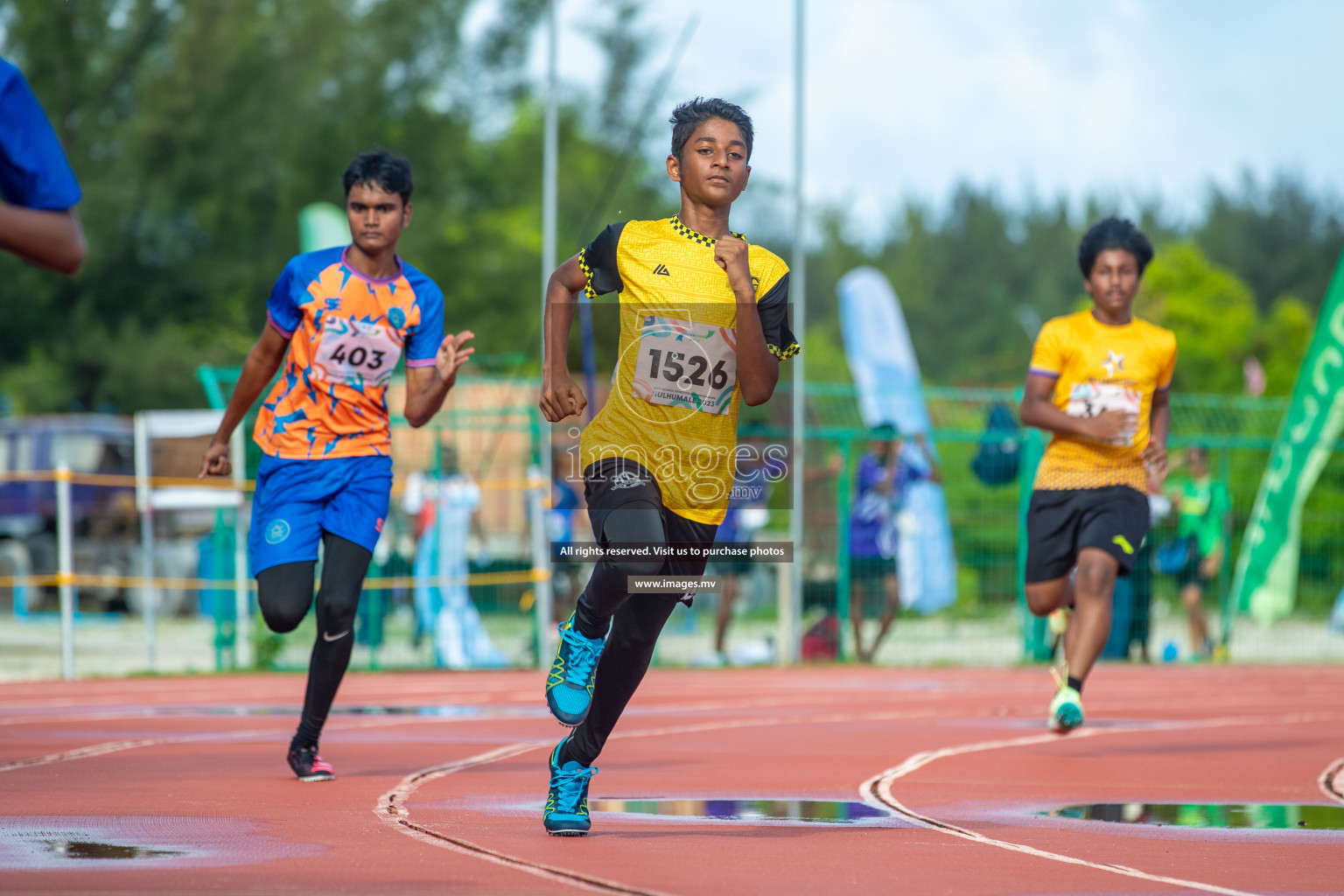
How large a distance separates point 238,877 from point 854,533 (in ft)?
37.1

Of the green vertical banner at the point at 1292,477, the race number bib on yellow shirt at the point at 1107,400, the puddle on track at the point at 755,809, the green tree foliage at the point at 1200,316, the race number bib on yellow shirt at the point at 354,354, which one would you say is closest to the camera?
the puddle on track at the point at 755,809

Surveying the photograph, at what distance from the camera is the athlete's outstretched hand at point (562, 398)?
14.9ft

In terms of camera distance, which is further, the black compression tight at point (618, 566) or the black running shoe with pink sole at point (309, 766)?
the black running shoe with pink sole at point (309, 766)

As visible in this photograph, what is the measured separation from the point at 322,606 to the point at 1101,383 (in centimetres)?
361

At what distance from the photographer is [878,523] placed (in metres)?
14.8

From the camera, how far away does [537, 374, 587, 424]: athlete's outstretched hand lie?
454cm

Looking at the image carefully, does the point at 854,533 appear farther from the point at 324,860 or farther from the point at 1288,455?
the point at 324,860

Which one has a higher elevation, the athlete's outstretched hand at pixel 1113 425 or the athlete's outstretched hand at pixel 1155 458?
the athlete's outstretched hand at pixel 1113 425

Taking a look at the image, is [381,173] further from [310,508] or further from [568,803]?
[568,803]

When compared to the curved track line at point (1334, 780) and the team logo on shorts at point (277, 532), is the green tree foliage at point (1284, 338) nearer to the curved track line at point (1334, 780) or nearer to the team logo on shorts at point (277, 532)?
the curved track line at point (1334, 780)

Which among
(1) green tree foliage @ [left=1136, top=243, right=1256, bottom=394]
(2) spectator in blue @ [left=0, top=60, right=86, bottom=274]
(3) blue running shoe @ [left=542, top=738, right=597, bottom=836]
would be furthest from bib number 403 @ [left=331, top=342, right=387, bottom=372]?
(1) green tree foliage @ [left=1136, top=243, right=1256, bottom=394]

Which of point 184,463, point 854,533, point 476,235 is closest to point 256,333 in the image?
point 476,235

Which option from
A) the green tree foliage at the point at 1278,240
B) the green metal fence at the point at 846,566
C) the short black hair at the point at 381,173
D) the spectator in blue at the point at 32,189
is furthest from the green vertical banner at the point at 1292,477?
the green tree foliage at the point at 1278,240

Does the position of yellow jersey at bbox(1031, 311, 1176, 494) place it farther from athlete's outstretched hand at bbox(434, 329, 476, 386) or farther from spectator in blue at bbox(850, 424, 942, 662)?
spectator in blue at bbox(850, 424, 942, 662)
